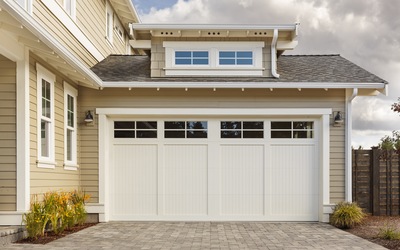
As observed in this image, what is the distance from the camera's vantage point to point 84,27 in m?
11.7

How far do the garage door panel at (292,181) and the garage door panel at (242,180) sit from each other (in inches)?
10.0

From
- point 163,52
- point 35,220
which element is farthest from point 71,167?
point 163,52

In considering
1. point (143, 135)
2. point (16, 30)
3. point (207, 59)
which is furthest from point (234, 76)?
point (16, 30)

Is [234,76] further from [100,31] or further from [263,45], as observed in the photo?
[100,31]

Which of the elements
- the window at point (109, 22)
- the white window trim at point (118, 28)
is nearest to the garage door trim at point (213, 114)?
the window at point (109, 22)

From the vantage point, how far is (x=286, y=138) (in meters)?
10.9

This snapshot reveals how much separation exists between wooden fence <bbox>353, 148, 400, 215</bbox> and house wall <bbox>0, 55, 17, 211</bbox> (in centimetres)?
763

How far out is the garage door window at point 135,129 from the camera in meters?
10.9

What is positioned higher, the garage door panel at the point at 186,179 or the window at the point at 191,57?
the window at the point at 191,57

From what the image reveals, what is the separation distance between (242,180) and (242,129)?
1118 millimetres

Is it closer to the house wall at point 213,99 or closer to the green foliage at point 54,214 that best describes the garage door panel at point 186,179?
the house wall at point 213,99

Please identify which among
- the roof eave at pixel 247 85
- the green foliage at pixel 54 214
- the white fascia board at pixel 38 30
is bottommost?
the green foliage at pixel 54 214

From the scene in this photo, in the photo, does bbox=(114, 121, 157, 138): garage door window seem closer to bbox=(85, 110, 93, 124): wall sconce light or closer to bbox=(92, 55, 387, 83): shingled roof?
bbox=(85, 110, 93, 124): wall sconce light

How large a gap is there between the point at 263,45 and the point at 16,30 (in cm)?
592
